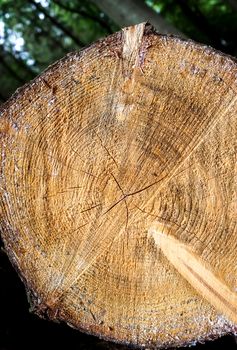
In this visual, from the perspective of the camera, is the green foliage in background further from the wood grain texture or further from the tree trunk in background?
the wood grain texture

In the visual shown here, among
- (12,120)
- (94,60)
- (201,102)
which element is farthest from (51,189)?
(201,102)

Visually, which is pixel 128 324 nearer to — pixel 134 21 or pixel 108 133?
pixel 108 133

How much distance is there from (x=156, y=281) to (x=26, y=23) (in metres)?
4.98

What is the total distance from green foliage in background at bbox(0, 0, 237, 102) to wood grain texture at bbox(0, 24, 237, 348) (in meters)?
3.98

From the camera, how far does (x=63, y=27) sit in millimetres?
6406

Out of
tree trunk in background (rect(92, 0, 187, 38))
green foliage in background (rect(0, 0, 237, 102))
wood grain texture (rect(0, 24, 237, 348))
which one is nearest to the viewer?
wood grain texture (rect(0, 24, 237, 348))

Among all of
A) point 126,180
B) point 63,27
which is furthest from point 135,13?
point 63,27

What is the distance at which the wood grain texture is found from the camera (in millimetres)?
1601

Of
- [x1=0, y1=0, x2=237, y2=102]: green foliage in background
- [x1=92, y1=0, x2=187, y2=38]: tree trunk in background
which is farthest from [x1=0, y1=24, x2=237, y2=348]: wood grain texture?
[x1=0, y1=0, x2=237, y2=102]: green foliage in background

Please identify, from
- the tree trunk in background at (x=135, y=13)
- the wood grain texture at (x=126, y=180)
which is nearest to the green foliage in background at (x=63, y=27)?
the tree trunk in background at (x=135, y=13)

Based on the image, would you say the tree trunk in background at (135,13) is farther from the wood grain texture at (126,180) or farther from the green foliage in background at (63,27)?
the wood grain texture at (126,180)

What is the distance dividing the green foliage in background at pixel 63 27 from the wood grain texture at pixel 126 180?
3981 mm

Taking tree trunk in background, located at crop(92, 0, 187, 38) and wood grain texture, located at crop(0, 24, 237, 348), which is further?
tree trunk in background, located at crop(92, 0, 187, 38)

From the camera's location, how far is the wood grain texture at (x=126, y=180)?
160cm
